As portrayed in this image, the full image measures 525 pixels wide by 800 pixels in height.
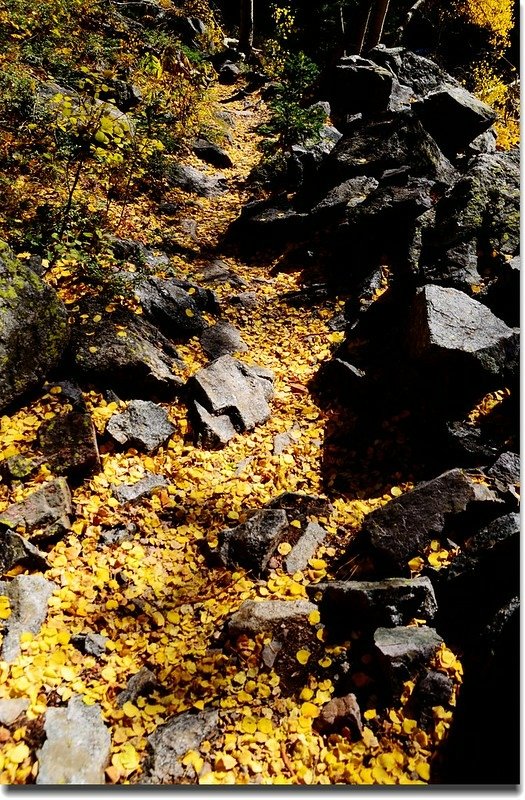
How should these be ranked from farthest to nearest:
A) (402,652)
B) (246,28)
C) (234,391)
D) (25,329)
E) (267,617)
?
(246,28), (234,391), (25,329), (267,617), (402,652)

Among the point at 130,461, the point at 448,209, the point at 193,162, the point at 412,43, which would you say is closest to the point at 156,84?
the point at 193,162

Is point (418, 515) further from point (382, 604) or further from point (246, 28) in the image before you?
point (246, 28)

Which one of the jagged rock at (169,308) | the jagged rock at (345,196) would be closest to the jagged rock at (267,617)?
the jagged rock at (169,308)

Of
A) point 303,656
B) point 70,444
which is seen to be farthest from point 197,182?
point 303,656

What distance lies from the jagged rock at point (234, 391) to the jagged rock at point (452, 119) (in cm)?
700

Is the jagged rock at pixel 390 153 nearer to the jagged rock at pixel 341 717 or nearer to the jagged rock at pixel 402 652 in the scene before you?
the jagged rock at pixel 402 652

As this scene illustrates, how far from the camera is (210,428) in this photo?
5.07 meters

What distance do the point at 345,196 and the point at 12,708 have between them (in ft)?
26.7

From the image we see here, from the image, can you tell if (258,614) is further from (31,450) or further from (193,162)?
(193,162)

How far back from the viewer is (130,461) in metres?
4.70

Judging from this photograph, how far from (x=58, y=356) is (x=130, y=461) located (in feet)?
4.54

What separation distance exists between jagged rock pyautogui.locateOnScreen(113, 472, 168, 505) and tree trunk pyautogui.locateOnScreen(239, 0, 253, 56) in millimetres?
18766

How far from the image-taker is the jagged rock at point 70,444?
427 cm

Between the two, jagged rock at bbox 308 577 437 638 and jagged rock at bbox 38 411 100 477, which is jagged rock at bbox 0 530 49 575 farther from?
jagged rock at bbox 308 577 437 638
